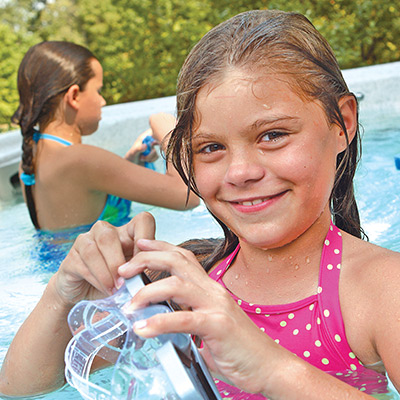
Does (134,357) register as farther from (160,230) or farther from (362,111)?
(362,111)

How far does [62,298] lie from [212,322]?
676mm

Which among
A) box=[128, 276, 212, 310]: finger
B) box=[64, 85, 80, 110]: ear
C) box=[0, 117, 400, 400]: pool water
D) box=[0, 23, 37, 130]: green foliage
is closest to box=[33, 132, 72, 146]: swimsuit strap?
box=[64, 85, 80, 110]: ear

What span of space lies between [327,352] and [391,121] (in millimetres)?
4440

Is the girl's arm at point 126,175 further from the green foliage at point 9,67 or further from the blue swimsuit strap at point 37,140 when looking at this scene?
the green foliage at point 9,67

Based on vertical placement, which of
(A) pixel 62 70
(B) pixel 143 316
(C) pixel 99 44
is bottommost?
(C) pixel 99 44

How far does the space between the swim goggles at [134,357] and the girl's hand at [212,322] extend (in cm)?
3

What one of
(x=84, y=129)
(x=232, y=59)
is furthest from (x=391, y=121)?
(x=232, y=59)

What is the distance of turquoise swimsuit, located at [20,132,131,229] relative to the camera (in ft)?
11.9

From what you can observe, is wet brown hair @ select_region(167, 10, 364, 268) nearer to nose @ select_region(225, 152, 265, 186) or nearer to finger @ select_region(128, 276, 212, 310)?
nose @ select_region(225, 152, 265, 186)

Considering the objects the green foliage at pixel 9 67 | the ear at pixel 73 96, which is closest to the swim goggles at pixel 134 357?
the ear at pixel 73 96

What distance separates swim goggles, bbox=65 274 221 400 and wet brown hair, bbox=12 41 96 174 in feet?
7.98

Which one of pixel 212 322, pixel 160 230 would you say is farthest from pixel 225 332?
pixel 160 230

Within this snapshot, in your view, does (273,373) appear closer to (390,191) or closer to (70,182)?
(70,182)

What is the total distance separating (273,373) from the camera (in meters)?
1.17
